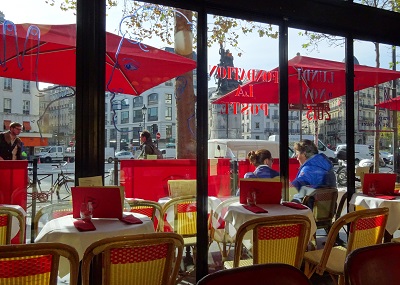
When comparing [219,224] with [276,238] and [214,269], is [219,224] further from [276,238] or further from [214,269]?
[276,238]

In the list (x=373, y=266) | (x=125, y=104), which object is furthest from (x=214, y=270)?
(x=373, y=266)

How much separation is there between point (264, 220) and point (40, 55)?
2.04 meters

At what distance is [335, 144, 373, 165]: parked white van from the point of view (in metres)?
4.16

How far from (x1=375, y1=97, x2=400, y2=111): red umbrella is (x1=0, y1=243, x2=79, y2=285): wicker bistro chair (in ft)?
13.5

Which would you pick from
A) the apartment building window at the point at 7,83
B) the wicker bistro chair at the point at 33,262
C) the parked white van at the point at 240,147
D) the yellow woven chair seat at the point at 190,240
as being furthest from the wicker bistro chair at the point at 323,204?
the apartment building window at the point at 7,83

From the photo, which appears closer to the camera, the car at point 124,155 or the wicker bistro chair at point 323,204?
the car at point 124,155

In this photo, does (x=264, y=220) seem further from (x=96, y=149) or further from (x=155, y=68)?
(x=155, y=68)

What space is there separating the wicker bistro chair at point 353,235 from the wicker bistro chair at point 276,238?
227 millimetres

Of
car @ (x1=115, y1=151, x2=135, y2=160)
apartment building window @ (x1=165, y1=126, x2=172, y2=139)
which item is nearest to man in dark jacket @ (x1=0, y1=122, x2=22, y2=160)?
car @ (x1=115, y1=151, x2=135, y2=160)

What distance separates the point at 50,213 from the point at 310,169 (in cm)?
264

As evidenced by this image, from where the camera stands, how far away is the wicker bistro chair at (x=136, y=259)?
5.85 feet

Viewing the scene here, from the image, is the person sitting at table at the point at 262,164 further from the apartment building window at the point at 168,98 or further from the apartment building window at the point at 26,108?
the apartment building window at the point at 26,108

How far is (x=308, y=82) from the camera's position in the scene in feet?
13.4

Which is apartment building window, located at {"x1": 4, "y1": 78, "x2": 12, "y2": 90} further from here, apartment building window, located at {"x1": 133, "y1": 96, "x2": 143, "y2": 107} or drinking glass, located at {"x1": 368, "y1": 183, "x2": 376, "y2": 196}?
drinking glass, located at {"x1": 368, "y1": 183, "x2": 376, "y2": 196}
